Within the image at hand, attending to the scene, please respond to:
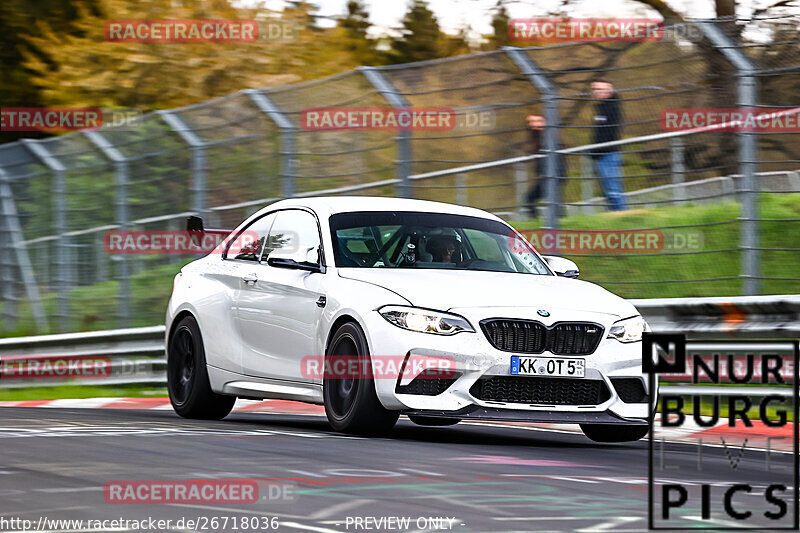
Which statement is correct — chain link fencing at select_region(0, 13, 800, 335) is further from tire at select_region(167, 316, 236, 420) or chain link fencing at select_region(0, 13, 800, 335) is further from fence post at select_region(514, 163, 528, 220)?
tire at select_region(167, 316, 236, 420)

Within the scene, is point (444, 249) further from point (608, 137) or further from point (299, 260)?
point (608, 137)

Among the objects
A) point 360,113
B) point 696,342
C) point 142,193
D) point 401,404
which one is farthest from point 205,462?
point 142,193

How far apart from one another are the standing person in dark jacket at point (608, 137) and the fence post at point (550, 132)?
379 mm

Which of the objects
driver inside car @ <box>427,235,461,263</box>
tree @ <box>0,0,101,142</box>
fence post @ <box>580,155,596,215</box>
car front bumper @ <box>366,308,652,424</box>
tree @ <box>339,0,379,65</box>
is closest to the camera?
car front bumper @ <box>366,308,652,424</box>

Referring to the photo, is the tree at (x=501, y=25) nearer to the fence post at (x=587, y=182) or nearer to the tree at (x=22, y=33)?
the tree at (x=22, y=33)

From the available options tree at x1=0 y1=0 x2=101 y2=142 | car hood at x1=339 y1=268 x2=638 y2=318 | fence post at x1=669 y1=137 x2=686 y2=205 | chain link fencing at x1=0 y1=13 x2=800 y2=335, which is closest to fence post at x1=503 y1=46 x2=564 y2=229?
chain link fencing at x1=0 y1=13 x2=800 y2=335

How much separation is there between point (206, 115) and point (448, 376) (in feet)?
26.7

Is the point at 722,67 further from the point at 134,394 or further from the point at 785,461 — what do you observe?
the point at 134,394

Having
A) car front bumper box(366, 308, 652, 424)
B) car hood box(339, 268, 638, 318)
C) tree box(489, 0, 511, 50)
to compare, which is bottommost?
car front bumper box(366, 308, 652, 424)

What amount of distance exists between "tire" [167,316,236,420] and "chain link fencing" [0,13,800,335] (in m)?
3.23

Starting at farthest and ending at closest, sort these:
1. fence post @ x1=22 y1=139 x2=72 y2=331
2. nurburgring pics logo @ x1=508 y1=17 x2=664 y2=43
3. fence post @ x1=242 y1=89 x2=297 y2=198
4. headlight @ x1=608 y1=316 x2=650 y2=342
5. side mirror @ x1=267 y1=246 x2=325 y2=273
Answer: nurburgring pics logo @ x1=508 y1=17 x2=664 y2=43 < fence post @ x1=22 y1=139 x2=72 y2=331 < fence post @ x1=242 y1=89 x2=297 y2=198 < side mirror @ x1=267 y1=246 x2=325 y2=273 < headlight @ x1=608 y1=316 x2=650 y2=342

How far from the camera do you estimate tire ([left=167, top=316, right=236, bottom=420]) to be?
11391mm

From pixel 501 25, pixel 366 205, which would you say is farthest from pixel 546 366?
pixel 501 25

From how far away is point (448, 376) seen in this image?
9078 mm
